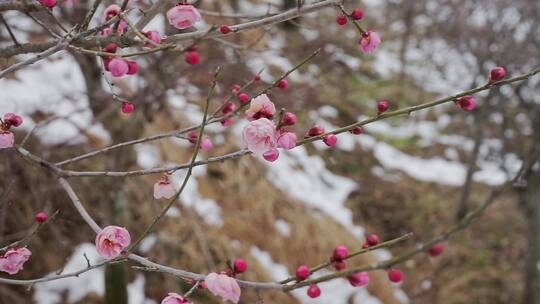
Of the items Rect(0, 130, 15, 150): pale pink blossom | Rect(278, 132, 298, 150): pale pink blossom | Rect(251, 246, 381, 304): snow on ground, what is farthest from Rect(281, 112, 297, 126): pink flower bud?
Rect(251, 246, 381, 304): snow on ground

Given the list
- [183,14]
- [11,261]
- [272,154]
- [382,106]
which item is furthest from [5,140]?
[382,106]

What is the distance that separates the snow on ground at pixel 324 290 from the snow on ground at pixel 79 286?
919 mm

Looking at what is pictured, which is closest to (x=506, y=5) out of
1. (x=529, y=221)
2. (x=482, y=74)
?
(x=482, y=74)

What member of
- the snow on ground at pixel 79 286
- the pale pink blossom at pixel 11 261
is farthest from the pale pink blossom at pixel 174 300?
the snow on ground at pixel 79 286

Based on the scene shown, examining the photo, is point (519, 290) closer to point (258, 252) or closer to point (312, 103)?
point (258, 252)

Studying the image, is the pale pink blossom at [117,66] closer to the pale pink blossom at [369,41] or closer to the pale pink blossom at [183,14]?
the pale pink blossom at [183,14]

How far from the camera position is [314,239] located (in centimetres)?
435

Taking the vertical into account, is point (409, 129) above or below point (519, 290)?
above

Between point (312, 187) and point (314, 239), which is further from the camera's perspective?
point (312, 187)

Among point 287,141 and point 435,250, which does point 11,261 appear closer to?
point 287,141

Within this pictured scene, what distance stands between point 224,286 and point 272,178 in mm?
3732

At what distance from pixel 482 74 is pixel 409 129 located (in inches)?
125

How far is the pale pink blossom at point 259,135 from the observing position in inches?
41.6

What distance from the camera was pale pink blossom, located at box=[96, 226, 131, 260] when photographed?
1103mm
